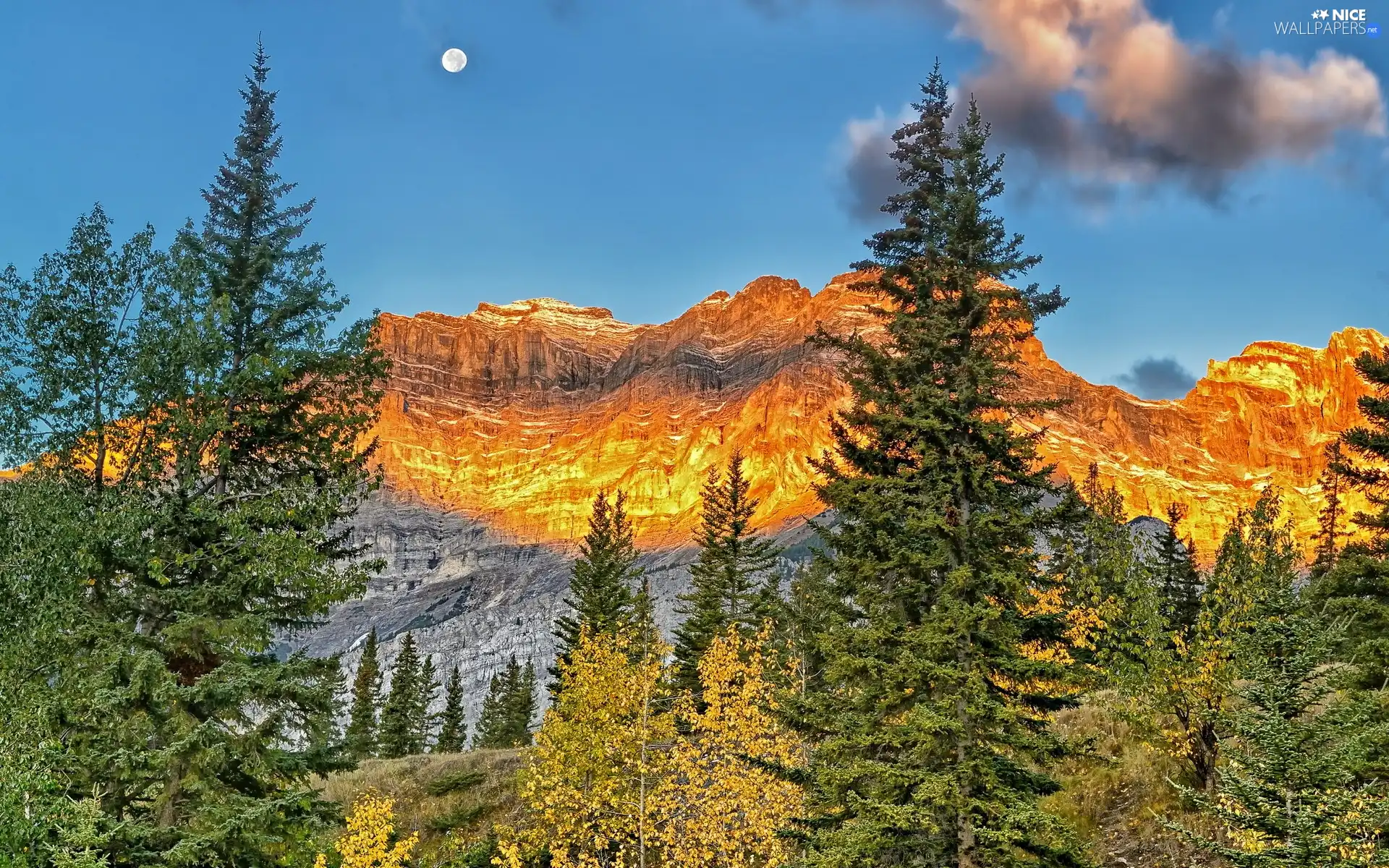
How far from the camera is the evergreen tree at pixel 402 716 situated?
8281 cm

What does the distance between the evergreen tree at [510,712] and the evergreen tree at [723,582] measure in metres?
32.6

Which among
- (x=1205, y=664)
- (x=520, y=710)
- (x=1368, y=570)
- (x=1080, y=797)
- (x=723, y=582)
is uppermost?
(x=1368, y=570)

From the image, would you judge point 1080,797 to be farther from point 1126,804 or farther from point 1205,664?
point 1205,664

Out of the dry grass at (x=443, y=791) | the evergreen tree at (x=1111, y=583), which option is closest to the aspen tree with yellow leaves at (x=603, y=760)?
the dry grass at (x=443, y=791)

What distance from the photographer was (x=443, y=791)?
46469 millimetres

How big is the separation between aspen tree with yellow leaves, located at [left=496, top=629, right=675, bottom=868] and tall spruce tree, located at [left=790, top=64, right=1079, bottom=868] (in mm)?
8682

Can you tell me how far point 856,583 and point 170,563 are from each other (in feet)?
50.5

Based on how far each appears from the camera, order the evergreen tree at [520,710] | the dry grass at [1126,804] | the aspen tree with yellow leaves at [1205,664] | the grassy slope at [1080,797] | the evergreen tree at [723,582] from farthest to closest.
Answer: the evergreen tree at [520,710], the evergreen tree at [723,582], the grassy slope at [1080,797], the dry grass at [1126,804], the aspen tree with yellow leaves at [1205,664]

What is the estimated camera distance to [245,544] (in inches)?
816

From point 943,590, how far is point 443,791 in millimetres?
37621

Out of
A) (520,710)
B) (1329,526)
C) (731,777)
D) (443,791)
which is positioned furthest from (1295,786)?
(520,710)

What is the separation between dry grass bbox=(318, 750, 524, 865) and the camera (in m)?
42.4

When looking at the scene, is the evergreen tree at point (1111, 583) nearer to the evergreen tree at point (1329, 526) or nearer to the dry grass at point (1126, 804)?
the dry grass at point (1126, 804)

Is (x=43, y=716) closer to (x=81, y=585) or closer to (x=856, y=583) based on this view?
(x=81, y=585)
